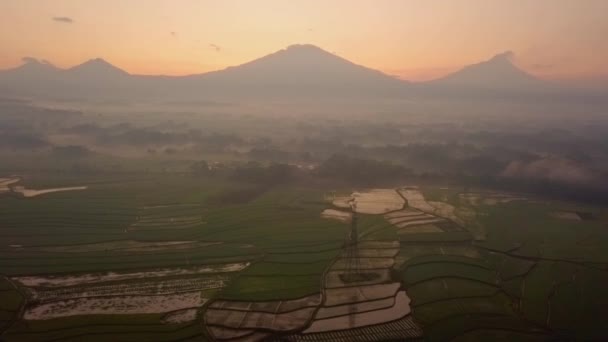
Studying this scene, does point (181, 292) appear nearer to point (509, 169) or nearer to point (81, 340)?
point (81, 340)

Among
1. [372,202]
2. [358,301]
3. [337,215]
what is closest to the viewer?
[358,301]

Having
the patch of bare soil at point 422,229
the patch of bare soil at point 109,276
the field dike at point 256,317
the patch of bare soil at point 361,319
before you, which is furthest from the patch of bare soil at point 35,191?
the patch of bare soil at point 361,319

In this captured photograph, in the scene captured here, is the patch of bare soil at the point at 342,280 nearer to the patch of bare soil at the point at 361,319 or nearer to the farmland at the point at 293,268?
the farmland at the point at 293,268

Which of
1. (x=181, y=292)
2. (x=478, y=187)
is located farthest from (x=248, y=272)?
(x=478, y=187)

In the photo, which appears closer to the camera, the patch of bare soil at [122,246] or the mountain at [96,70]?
the patch of bare soil at [122,246]

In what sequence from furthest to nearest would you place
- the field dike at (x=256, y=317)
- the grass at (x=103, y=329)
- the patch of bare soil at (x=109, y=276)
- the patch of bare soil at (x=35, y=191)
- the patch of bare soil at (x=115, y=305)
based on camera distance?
1. the patch of bare soil at (x=35, y=191)
2. the patch of bare soil at (x=109, y=276)
3. the patch of bare soil at (x=115, y=305)
4. the field dike at (x=256, y=317)
5. the grass at (x=103, y=329)

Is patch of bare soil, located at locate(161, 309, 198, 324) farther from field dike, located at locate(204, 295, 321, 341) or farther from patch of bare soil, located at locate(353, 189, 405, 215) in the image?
patch of bare soil, located at locate(353, 189, 405, 215)

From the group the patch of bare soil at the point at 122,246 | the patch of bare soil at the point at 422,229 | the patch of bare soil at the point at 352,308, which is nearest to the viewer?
the patch of bare soil at the point at 352,308

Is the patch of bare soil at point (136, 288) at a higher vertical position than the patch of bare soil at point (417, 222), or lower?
lower

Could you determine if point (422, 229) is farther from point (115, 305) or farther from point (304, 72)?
point (304, 72)

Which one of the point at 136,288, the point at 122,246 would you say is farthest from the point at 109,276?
the point at 122,246
